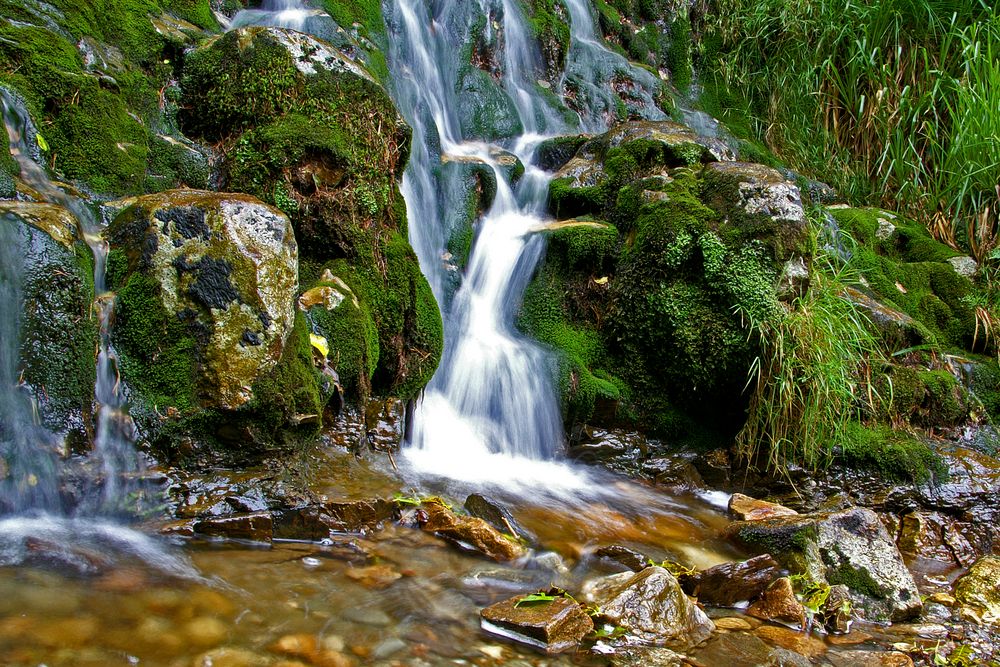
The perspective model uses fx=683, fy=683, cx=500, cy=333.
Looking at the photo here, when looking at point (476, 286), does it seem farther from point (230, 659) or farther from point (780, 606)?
point (230, 659)

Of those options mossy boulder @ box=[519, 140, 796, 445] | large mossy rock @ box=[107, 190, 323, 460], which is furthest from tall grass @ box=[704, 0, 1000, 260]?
large mossy rock @ box=[107, 190, 323, 460]

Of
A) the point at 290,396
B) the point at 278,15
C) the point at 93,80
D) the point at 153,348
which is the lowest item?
the point at 290,396

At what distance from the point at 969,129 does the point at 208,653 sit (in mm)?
7775

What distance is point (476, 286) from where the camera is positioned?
19.2 ft

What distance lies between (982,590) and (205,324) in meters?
3.81

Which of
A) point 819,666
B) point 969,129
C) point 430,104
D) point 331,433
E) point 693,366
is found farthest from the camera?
point 430,104

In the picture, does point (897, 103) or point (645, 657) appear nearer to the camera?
point (645, 657)

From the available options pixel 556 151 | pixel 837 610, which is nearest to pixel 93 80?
pixel 556 151

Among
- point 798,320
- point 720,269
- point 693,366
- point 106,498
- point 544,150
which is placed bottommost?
point 106,498

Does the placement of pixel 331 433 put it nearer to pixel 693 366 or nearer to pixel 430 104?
pixel 693 366

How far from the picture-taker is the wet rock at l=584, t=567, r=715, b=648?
7.91 feet

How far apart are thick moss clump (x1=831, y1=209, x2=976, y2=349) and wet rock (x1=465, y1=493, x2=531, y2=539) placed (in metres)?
4.27

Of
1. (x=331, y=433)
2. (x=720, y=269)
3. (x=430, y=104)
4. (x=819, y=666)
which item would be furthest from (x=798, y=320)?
(x=430, y=104)

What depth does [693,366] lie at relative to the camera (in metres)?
4.96
